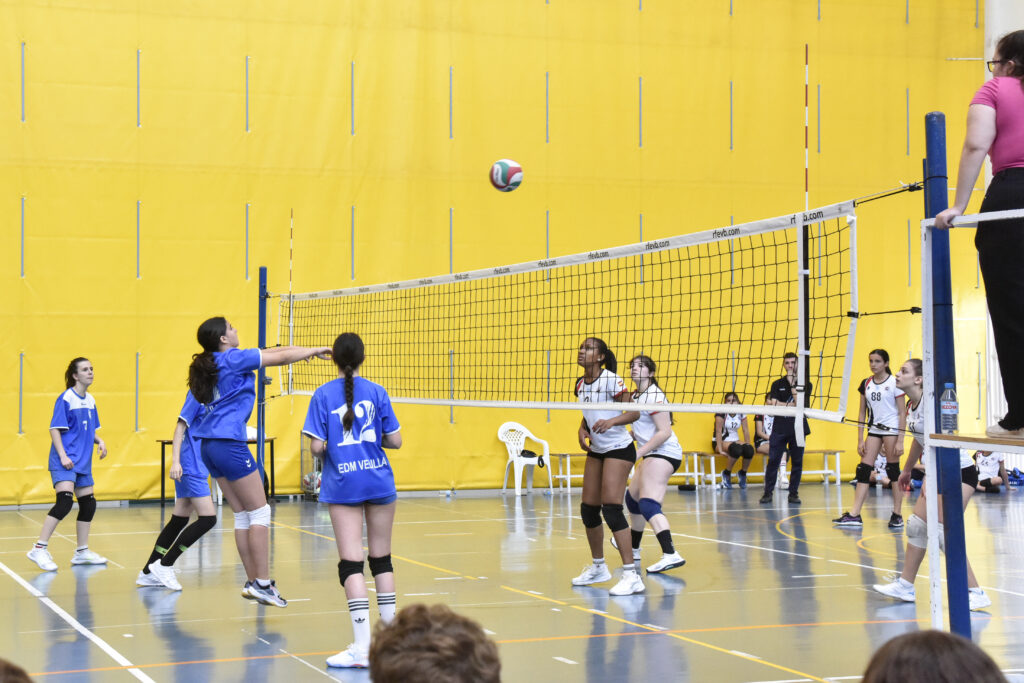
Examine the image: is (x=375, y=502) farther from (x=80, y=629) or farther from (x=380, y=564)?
(x=80, y=629)

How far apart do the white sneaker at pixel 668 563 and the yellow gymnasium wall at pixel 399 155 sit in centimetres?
687

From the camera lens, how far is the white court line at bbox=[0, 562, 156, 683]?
17.6 feet

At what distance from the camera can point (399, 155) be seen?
14.8 metres

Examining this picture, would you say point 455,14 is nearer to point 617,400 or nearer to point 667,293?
point 667,293

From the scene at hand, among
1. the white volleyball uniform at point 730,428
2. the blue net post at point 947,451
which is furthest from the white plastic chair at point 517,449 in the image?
the blue net post at point 947,451

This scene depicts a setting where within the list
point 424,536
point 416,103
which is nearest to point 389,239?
point 416,103

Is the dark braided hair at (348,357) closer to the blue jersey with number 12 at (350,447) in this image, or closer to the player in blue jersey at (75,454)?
the blue jersey with number 12 at (350,447)

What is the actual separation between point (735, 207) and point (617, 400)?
30.0ft

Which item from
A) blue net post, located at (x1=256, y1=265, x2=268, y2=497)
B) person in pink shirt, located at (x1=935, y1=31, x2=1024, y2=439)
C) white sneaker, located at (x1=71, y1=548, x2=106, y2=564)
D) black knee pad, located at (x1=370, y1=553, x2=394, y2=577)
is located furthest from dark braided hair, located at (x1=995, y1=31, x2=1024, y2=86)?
blue net post, located at (x1=256, y1=265, x2=268, y2=497)

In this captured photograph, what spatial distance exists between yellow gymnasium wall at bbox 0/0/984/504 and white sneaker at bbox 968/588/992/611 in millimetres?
8678

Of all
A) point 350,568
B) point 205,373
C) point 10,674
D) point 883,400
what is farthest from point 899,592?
point 10,674

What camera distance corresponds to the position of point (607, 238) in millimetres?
15484

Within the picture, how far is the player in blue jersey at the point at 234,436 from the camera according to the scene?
668cm

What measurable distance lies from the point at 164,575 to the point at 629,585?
3.08 metres
